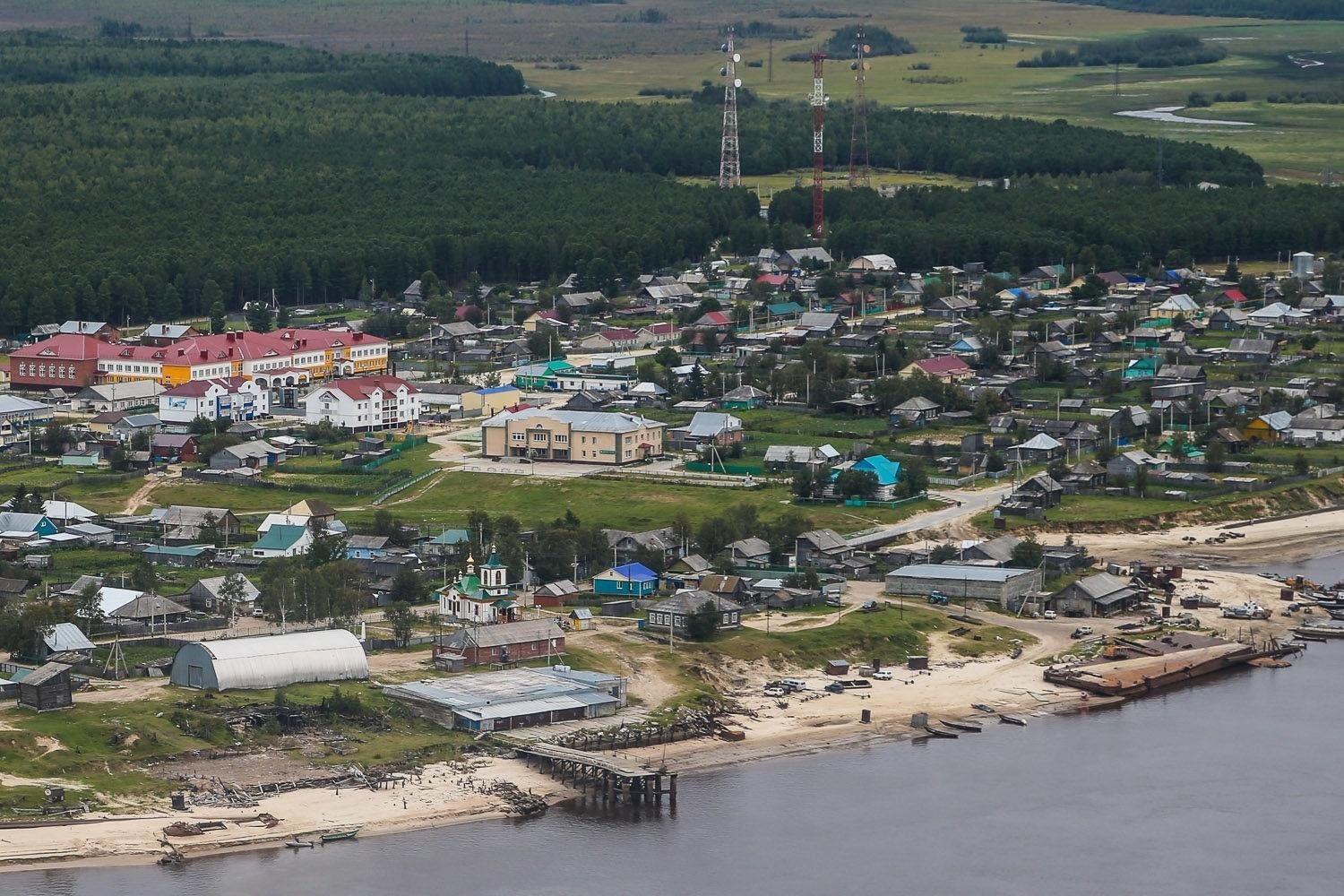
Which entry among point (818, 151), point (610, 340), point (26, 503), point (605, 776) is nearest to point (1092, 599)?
point (605, 776)

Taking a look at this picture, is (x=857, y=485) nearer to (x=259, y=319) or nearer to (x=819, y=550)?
(x=819, y=550)

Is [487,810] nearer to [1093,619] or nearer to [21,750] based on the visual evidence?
[21,750]

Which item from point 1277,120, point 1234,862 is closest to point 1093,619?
point 1234,862

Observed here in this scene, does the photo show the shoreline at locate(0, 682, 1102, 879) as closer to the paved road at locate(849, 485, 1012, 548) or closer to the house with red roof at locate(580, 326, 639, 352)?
the paved road at locate(849, 485, 1012, 548)

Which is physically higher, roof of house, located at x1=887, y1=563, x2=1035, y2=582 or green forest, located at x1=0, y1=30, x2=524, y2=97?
green forest, located at x1=0, y1=30, x2=524, y2=97

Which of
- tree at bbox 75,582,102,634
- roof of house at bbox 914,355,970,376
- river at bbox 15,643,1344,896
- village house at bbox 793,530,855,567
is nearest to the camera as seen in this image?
river at bbox 15,643,1344,896

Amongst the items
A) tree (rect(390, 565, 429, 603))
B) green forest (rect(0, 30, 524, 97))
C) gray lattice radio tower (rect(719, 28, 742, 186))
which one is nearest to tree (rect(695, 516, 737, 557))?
tree (rect(390, 565, 429, 603))

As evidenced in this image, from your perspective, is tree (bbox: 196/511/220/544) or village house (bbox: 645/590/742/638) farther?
tree (bbox: 196/511/220/544)

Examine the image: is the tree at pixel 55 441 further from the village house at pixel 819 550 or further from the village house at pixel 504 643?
the village house at pixel 504 643
